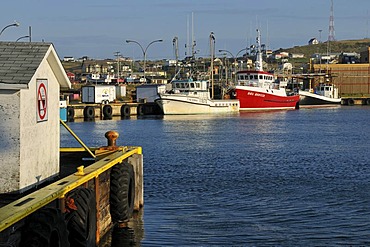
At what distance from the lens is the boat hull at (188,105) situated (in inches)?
3504

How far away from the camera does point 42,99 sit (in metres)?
16.1

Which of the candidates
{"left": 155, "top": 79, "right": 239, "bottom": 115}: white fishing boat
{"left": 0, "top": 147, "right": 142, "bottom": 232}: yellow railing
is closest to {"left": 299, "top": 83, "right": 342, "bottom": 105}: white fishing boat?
{"left": 155, "top": 79, "right": 239, "bottom": 115}: white fishing boat

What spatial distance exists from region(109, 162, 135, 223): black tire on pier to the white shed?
5.23 feet

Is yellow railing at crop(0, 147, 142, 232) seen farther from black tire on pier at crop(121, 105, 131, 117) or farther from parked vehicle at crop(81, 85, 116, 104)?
parked vehicle at crop(81, 85, 116, 104)

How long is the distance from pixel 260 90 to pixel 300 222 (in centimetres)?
7823

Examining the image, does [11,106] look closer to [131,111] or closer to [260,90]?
[131,111]

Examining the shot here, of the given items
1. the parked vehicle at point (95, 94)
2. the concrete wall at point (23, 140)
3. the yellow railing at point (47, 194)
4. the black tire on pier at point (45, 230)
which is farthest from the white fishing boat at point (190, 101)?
the black tire on pier at point (45, 230)

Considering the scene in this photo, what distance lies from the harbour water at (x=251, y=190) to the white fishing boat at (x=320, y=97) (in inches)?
2456

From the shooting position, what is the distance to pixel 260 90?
98.6 m

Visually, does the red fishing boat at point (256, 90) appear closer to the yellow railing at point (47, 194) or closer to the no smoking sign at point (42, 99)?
the yellow railing at point (47, 194)

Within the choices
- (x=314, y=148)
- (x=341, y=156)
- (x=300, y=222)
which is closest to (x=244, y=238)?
(x=300, y=222)

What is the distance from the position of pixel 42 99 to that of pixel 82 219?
3373 millimetres

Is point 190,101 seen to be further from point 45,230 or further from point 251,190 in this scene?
point 45,230

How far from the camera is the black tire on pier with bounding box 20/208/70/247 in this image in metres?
11.4
